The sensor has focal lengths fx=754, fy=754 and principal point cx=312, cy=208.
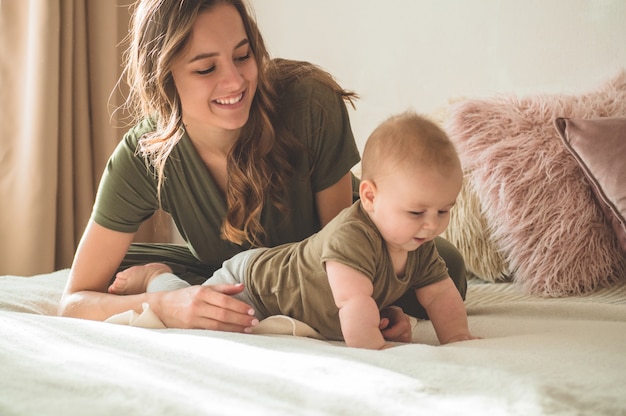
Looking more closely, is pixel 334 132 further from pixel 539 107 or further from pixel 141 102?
pixel 539 107

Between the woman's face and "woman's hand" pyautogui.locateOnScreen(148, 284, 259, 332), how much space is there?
37cm

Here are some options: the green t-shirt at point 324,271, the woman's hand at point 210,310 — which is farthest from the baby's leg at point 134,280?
the green t-shirt at point 324,271

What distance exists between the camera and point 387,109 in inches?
107

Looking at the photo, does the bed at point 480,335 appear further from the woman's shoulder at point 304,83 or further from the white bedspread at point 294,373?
the woman's shoulder at point 304,83

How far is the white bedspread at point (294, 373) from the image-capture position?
855 millimetres

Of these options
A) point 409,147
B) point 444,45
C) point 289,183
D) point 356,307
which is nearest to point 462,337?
point 356,307

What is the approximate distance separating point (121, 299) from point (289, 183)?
459 millimetres

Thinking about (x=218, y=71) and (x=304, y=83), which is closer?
(x=218, y=71)

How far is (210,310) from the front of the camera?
1.45 meters

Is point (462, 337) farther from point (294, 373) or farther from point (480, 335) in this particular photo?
point (294, 373)

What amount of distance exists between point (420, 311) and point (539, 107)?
2.35 ft

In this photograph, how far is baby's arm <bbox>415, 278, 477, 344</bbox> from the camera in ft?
4.50

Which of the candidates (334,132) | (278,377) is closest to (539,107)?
(334,132)

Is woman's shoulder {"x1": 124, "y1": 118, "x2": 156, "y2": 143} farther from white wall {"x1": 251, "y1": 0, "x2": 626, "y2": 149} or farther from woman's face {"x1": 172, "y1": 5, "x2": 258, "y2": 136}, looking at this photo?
white wall {"x1": 251, "y1": 0, "x2": 626, "y2": 149}
